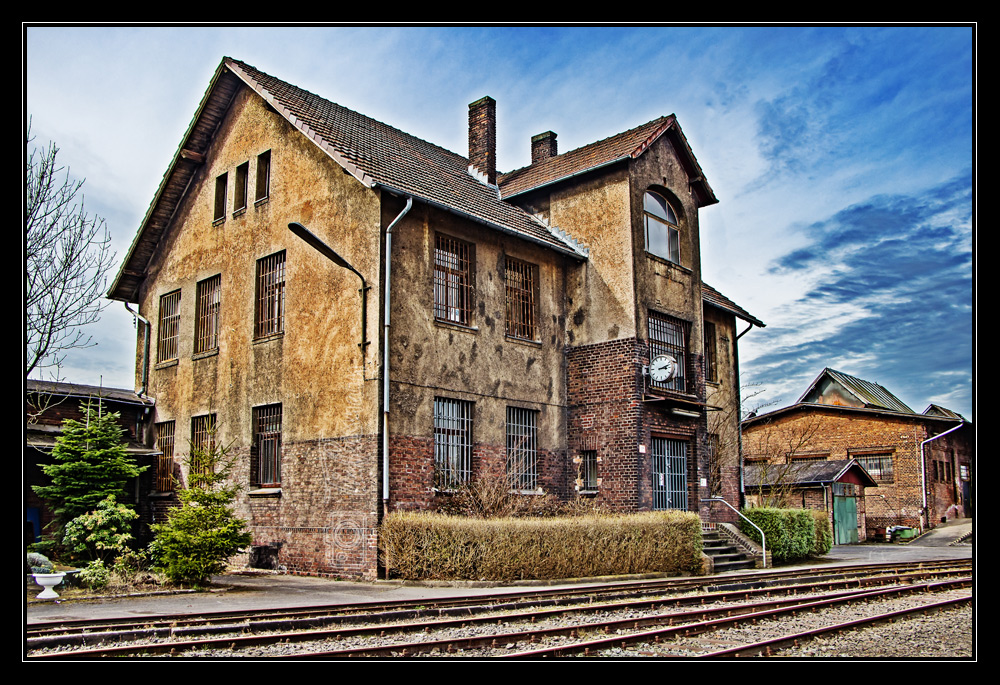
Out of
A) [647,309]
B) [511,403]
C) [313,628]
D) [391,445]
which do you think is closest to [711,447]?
[647,309]

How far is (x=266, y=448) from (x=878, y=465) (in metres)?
27.0

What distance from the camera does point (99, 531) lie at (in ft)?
50.6

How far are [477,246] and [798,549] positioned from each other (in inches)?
439

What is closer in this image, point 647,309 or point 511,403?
point 511,403

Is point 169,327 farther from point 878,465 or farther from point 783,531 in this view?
point 878,465

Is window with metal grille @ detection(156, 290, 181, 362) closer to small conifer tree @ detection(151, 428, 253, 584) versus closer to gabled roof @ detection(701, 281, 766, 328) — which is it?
small conifer tree @ detection(151, 428, 253, 584)

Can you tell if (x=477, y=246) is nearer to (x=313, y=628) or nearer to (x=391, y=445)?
(x=391, y=445)

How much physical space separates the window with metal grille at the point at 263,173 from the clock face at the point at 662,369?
388 inches

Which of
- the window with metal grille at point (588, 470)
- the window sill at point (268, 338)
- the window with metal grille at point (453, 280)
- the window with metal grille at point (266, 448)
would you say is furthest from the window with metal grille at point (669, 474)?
the window sill at point (268, 338)

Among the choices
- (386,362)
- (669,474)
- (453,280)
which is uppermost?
(453,280)

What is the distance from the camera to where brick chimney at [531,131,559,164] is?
2417 cm

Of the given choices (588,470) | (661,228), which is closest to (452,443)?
(588,470)

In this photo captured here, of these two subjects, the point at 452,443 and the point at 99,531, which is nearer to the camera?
the point at 99,531
